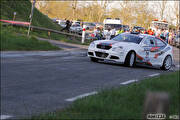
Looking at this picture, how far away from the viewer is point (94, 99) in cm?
597

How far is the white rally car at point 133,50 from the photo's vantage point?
15625 millimetres

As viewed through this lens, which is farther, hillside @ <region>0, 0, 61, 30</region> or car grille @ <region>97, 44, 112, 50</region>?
hillside @ <region>0, 0, 61, 30</region>

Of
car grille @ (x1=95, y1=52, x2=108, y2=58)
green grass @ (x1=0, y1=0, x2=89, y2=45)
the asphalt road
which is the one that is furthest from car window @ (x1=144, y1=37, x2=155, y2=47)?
green grass @ (x1=0, y1=0, x2=89, y2=45)

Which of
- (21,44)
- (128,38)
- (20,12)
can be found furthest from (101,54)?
(20,12)

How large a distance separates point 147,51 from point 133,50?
2.80 feet

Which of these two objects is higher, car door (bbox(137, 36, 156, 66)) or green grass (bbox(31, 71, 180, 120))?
car door (bbox(137, 36, 156, 66))

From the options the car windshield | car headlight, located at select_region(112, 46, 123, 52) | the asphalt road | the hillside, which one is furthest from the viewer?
the hillside

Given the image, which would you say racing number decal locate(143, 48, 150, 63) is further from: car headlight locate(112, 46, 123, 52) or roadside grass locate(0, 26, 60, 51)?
roadside grass locate(0, 26, 60, 51)

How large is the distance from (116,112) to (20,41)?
50.0 feet

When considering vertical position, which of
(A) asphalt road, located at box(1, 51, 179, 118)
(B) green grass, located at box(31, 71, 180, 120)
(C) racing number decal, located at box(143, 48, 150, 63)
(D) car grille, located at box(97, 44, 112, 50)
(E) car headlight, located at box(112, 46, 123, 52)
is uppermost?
Answer: (D) car grille, located at box(97, 44, 112, 50)

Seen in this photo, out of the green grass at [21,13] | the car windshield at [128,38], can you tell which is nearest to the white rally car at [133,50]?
the car windshield at [128,38]

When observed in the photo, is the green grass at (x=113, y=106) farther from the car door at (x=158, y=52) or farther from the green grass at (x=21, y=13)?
the green grass at (x=21, y=13)

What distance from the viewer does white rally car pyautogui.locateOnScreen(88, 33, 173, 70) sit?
51.3ft

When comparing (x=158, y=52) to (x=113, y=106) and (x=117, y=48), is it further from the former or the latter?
(x=113, y=106)
